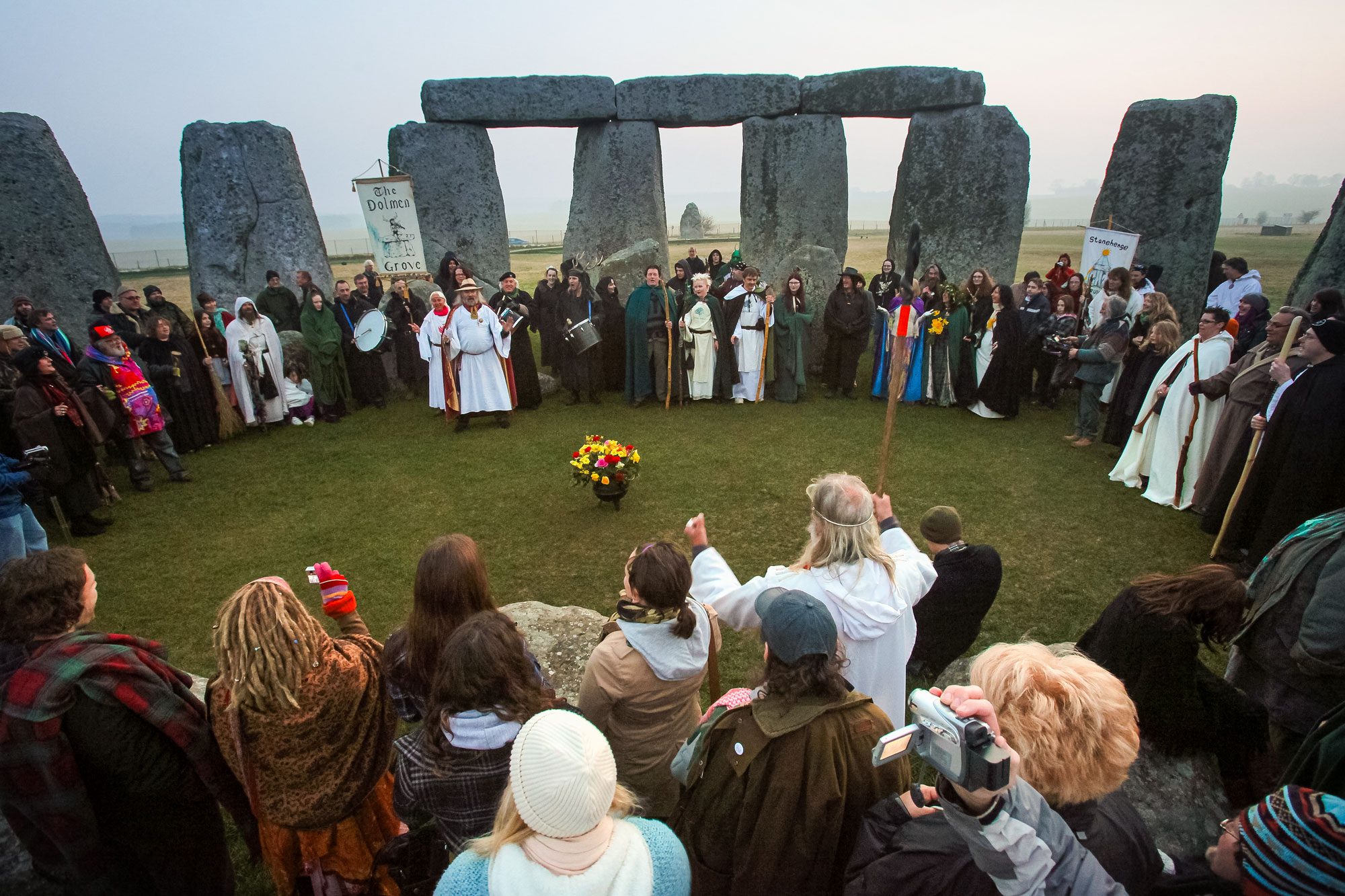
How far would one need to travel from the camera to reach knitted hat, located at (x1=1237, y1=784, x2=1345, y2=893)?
1.18 metres

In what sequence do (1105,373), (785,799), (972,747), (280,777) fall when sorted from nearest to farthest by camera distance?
(972,747), (785,799), (280,777), (1105,373)

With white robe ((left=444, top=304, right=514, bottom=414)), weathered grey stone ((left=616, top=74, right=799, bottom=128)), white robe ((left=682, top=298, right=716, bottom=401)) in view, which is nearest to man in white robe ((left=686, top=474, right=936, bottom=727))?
white robe ((left=444, top=304, right=514, bottom=414))

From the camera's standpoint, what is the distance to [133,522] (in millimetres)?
6129

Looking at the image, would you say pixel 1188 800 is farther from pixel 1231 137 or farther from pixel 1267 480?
pixel 1231 137

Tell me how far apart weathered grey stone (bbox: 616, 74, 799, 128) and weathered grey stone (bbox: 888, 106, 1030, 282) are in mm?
2196

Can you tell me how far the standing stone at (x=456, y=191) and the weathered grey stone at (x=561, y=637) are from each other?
8061 millimetres

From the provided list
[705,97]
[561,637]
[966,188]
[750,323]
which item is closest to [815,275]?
[750,323]

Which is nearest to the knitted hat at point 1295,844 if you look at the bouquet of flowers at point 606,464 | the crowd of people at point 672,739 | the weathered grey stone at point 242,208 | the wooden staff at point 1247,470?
the crowd of people at point 672,739

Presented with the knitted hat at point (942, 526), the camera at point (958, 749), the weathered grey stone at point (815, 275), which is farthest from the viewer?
the weathered grey stone at point (815, 275)

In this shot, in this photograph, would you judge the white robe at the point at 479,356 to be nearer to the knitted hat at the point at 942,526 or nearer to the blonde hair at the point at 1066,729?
the knitted hat at the point at 942,526

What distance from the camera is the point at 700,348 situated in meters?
9.03

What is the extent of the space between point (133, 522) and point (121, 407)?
1.20 m

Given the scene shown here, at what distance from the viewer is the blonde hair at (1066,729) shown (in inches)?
57.1

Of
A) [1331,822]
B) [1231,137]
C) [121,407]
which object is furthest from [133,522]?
[1231,137]
